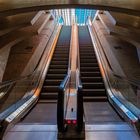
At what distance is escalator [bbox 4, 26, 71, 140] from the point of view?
448 centimetres

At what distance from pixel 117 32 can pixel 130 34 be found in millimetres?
674

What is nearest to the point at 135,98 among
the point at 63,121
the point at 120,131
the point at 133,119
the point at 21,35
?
the point at 133,119

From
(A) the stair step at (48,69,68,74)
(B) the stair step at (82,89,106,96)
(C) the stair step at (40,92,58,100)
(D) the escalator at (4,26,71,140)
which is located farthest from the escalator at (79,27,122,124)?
(C) the stair step at (40,92,58,100)

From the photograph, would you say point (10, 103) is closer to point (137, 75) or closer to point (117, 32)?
point (137, 75)

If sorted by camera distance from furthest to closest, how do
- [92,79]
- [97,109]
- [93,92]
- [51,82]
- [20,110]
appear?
[92,79] → [51,82] → [93,92] → [97,109] → [20,110]

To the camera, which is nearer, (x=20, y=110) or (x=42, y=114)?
(x=20, y=110)

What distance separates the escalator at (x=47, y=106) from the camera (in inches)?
177

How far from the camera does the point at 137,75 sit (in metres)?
9.94

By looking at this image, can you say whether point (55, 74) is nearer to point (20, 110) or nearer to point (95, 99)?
point (95, 99)

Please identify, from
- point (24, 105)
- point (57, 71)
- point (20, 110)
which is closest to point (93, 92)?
point (57, 71)

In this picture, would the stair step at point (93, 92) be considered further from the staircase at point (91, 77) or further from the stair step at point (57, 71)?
the stair step at point (57, 71)

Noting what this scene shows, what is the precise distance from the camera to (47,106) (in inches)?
275

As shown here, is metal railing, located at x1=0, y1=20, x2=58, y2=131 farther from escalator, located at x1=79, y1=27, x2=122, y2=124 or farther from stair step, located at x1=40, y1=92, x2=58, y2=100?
escalator, located at x1=79, y1=27, x2=122, y2=124

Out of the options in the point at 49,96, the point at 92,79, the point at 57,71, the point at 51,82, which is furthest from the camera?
the point at 57,71
